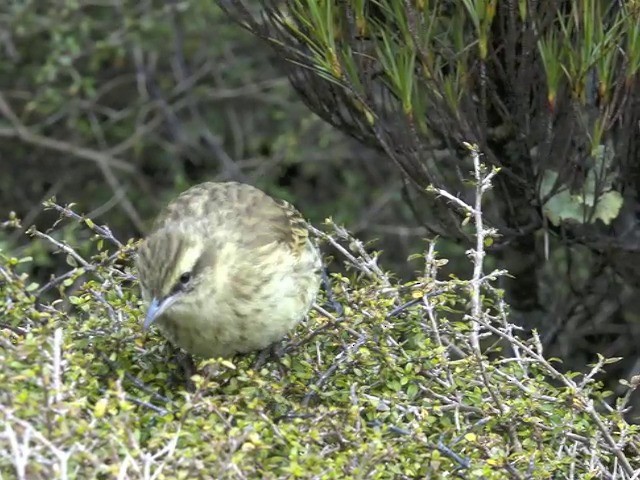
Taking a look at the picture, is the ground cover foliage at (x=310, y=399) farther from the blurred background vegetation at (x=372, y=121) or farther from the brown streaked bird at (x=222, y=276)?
the blurred background vegetation at (x=372, y=121)

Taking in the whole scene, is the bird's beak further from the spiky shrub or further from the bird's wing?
the spiky shrub

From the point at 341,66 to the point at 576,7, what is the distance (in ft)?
2.59

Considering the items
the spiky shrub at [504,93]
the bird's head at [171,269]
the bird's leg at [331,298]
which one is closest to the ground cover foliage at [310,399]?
the bird's leg at [331,298]

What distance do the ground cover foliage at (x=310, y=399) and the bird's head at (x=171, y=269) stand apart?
13 cm

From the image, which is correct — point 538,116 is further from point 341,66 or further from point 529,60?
point 341,66

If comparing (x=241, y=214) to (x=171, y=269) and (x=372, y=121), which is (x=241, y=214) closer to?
(x=171, y=269)

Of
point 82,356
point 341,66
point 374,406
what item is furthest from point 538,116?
point 82,356

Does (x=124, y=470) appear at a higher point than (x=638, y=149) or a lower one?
higher

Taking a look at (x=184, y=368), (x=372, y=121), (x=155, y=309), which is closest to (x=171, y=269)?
(x=155, y=309)

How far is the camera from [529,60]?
4.04 metres

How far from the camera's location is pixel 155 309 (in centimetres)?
346

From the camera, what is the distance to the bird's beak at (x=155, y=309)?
3.43 meters

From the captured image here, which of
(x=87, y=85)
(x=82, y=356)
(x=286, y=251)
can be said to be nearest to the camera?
(x=82, y=356)

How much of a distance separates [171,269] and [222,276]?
207 mm
